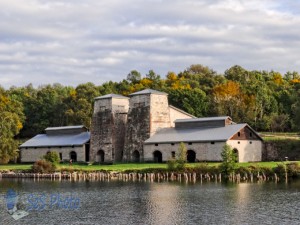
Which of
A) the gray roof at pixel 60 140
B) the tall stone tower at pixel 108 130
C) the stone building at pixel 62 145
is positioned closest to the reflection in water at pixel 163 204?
the tall stone tower at pixel 108 130

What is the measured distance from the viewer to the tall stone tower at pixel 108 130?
6994 cm

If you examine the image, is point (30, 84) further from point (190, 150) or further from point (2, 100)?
point (190, 150)

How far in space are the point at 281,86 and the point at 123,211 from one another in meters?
67.2

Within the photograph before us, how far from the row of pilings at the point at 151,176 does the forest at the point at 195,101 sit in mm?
16939

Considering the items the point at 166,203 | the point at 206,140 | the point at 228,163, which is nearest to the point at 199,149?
the point at 206,140

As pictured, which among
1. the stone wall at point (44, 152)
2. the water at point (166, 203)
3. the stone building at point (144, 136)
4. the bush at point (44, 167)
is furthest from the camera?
the stone wall at point (44, 152)

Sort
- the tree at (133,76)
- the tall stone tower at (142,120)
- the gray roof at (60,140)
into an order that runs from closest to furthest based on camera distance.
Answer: the tall stone tower at (142,120) → the gray roof at (60,140) → the tree at (133,76)

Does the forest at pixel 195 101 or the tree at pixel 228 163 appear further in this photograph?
the forest at pixel 195 101

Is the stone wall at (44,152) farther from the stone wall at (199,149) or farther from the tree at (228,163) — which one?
the tree at (228,163)

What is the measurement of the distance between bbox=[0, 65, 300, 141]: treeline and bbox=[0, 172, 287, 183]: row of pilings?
1817cm

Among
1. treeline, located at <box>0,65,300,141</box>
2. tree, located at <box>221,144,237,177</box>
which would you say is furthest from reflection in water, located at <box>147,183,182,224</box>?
treeline, located at <box>0,65,300,141</box>

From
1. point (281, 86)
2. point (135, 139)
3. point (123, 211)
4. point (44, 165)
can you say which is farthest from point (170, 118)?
point (123, 211)

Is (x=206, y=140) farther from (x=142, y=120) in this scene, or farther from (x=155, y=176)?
(x=142, y=120)

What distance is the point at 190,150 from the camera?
204ft
